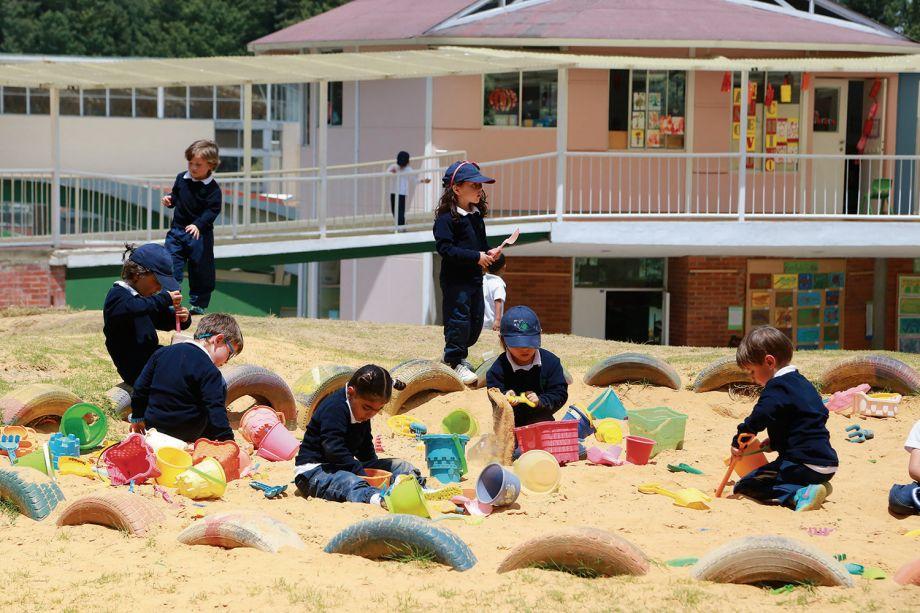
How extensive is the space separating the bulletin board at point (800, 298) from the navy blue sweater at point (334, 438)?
16906 mm

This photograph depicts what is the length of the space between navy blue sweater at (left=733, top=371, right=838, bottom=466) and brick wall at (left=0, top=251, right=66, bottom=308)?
13.0 m

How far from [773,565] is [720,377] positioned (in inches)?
214

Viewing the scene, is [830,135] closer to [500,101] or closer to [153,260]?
[500,101]

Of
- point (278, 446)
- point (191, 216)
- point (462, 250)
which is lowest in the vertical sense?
point (278, 446)

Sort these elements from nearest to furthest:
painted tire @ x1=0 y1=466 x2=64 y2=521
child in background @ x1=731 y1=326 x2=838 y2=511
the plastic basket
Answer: painted tire @ x1=0 y1=466 x2=64 y2=521 < child in background @ x1=731 y1=326 x2=838 y2=511 < the plastic basket

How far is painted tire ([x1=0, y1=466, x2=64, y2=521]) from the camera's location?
670 centimetres

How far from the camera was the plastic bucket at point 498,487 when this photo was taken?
701cm

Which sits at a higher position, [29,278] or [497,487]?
[497,487]

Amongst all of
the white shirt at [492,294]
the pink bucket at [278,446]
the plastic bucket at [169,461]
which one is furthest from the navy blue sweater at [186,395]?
the white shirt at [492,294]

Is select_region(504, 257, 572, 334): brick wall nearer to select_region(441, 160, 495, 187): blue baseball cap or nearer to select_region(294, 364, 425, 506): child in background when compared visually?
select_region(441, 160, 495, 187): blue baseball cap

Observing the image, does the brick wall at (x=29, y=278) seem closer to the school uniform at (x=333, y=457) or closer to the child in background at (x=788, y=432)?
the school uniform at (x=333, y=457)

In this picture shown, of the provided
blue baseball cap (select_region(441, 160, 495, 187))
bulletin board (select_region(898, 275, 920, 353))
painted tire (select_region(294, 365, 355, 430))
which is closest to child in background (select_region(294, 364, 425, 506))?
painted tire (select_region(294, 365, 355, 430))

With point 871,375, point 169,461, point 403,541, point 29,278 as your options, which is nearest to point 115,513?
point 169,461

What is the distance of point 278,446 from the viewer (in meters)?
8.70
